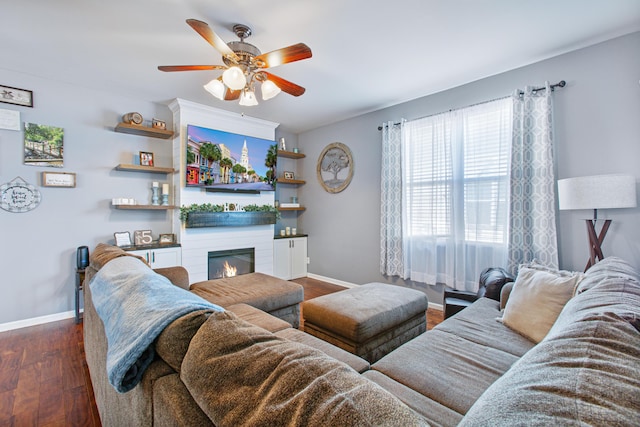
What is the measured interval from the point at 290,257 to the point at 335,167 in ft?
5.77

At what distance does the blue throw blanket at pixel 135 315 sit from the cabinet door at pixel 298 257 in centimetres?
371

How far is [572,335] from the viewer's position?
0.73 metres

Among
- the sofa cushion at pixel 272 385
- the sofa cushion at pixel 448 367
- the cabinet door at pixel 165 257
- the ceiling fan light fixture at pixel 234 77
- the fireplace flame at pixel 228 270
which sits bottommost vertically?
the fireplace flame at pixel 228 270

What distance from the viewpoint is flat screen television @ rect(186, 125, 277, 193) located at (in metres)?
3.76

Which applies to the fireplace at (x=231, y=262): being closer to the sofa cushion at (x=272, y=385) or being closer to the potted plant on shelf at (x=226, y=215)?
the potted plant on shelf at (x=226, y=215)

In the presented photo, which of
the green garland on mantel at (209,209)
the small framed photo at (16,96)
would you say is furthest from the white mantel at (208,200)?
the small framed photo at (16,96)

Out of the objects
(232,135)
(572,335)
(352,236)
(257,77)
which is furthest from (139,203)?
(572,335)

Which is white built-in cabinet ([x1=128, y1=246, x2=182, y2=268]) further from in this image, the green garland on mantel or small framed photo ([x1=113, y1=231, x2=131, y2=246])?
the green garland on mantel

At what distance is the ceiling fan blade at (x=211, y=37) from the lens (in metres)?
1.72

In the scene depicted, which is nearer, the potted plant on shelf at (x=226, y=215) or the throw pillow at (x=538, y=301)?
the throw pillow at (x=538, y=301)

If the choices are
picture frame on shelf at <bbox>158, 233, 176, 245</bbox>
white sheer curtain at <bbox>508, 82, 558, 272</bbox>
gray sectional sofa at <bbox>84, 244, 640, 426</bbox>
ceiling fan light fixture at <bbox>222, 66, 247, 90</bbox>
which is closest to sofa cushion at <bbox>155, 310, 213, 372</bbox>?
gray sectional sofa at <bbox>84, 244, 640, 426</bbox>

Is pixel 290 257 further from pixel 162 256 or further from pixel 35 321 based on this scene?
pixel 35 321

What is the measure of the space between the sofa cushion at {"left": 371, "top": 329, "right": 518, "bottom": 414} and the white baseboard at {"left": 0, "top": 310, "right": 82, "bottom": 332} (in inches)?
144

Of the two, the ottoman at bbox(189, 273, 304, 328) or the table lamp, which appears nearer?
the table lamp
